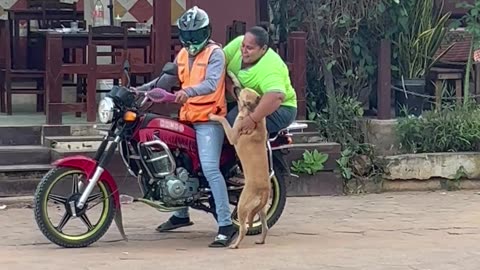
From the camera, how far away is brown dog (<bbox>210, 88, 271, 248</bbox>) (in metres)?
7.51

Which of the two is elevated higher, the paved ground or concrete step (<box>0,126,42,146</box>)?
concrete step (<box>0,126,42,146</box>)

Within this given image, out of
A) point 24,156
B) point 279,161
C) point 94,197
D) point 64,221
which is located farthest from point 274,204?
point 24,156

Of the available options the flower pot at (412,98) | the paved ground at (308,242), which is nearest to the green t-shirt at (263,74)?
the paved ground at (308,242)

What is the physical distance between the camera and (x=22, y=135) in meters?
10.0

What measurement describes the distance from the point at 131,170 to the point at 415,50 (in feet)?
15.4

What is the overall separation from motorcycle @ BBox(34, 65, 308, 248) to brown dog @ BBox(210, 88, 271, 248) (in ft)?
1.26

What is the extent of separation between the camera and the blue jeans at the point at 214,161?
25.1 ft

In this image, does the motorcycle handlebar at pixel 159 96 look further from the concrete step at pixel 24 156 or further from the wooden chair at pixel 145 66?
the wooden chair at pixel 145 66

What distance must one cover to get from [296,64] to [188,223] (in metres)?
2.82

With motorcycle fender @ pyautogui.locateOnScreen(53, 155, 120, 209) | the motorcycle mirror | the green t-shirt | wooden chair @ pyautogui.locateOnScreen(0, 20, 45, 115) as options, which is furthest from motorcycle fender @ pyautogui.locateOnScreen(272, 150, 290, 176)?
wooden chair @ pyautogui.locateOnScreen(0, 20, 45, 115)

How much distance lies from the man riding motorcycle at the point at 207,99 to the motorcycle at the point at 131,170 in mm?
139

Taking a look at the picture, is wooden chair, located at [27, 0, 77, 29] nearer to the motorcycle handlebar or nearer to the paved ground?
the paved ground

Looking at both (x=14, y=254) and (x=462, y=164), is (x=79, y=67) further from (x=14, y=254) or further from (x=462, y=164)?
(x=462, y=164)

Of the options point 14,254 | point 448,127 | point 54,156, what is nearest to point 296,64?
point 448,127
